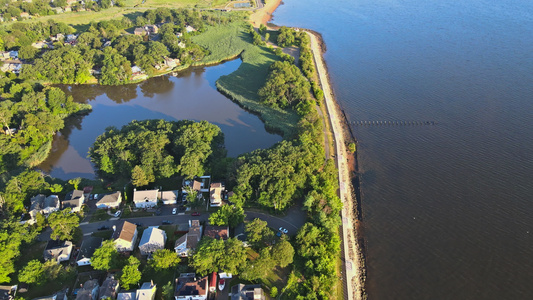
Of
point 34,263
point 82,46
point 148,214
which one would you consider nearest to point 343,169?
point 148,214

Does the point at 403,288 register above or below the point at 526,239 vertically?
below

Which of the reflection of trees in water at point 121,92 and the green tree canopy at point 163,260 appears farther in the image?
the reflection of trees in water at point 121,92

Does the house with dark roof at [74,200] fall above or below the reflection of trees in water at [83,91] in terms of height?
above

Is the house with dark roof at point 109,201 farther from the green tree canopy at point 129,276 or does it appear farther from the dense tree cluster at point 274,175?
the dense tree cluster at point 274,175

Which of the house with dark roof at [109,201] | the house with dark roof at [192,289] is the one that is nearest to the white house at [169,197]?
the house with dark roof at [109,201]

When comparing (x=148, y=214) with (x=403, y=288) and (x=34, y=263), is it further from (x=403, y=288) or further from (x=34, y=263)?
(x=403, y=288)

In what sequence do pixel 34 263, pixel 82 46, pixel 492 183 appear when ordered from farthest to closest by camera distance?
pixel 82 46 → pixel 492 183 → pixel 34 263

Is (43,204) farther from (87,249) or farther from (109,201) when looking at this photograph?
(87,249)
